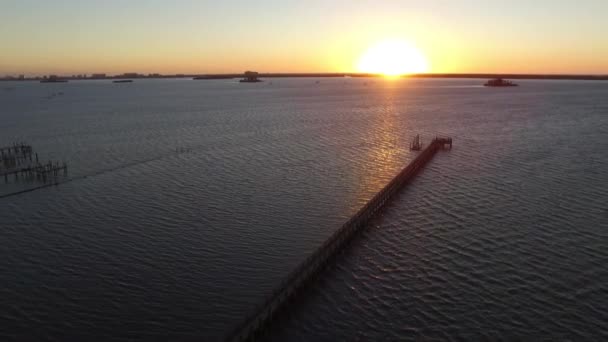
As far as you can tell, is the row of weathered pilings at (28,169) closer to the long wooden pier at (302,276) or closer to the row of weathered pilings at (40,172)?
the row of weathered pilings at (40,172)

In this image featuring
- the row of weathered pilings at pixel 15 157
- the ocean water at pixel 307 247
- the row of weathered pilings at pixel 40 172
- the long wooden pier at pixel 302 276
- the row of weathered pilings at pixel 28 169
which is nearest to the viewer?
the long wooden pier at pixel 302 276

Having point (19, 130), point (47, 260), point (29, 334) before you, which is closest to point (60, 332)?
point (29, 334)

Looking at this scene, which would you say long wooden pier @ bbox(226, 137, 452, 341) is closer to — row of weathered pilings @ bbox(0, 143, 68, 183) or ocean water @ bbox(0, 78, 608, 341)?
ocean water @ bbox(0, 78, 608, 341)

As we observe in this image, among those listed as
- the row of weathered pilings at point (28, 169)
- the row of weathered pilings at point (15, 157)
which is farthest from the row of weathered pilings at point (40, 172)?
the row of weathered pilings at point (15, 157)

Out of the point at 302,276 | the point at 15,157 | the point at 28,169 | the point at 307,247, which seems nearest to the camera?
the point at 302,276

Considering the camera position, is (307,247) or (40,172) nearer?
(307,247)

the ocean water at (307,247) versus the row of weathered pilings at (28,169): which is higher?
the row of weathered pilings at (28,169)

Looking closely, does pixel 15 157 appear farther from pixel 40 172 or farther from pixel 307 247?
pixel 307 247

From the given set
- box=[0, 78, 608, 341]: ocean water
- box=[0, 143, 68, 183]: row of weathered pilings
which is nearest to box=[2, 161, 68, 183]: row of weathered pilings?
box=[0, 143, 68, 183]: row of weathered pilings

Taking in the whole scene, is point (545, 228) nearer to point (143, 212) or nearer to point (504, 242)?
point (504, 242)

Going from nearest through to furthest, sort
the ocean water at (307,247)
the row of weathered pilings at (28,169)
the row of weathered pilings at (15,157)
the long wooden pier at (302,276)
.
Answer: the long wooden pier at (302,276) → the ocean water at (307,247) → the row of weathered pilings at (28,169) → the row of weathered pilings at (15,157)

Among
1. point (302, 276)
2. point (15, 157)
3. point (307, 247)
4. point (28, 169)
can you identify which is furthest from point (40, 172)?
point (302, 276)
